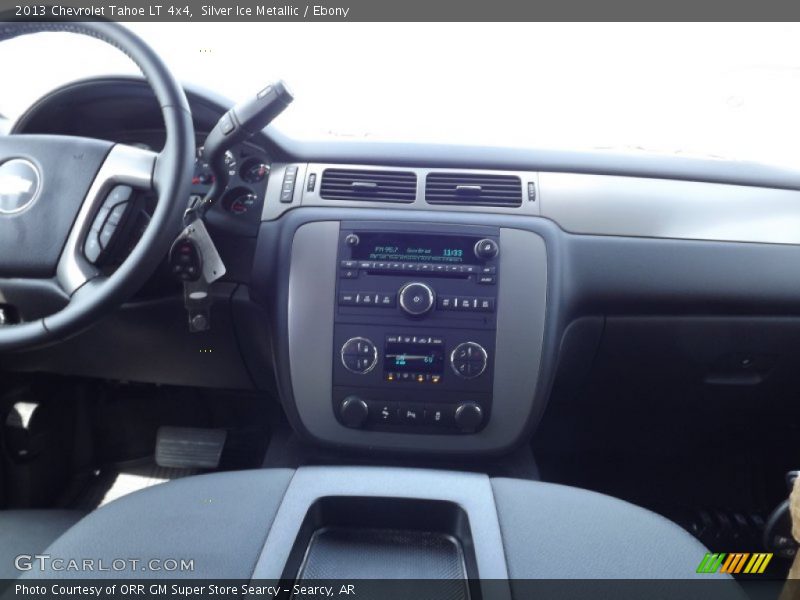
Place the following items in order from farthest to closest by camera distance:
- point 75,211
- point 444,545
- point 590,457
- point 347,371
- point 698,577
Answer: point 590,457, point 347,371, point 75,211, point 444,545, point 698,577

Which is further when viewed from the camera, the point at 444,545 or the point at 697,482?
the point at 697,482

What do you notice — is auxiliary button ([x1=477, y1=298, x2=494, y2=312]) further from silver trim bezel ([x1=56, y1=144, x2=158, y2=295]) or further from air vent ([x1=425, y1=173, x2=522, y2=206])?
silver trim bezel ([x1=56, y1=144, x2=158, y2=295])

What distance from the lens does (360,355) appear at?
4.79ft

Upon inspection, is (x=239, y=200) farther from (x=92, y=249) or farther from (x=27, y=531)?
(x=27, y=531)

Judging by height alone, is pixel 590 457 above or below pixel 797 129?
below

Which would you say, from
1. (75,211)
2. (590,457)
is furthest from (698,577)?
(75,211)

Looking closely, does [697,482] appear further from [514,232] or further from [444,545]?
[444,545]

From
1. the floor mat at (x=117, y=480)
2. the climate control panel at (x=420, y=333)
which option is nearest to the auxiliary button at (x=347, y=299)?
the climate control panel at (x=420, y=333)

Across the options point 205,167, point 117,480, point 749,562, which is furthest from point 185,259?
point 749,562

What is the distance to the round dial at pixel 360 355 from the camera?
1458 mm

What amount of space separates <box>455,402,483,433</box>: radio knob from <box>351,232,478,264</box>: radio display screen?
1.04 feet

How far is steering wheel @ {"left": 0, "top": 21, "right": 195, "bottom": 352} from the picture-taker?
3.73 ft

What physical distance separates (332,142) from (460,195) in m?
0.34

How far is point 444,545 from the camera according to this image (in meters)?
1.04
